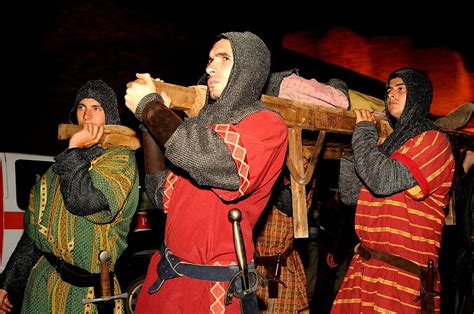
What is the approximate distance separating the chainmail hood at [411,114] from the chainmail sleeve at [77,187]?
2284mm

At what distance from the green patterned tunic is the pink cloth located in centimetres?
122

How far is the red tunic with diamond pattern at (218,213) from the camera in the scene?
2010mm

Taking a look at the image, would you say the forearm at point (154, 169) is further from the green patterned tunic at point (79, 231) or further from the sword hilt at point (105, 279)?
the sword hilt at point (105, 279)

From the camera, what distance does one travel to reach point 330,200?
9.52 metres

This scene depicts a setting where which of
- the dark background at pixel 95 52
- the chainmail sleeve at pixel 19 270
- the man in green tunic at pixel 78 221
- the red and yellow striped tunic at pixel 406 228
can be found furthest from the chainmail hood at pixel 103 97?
the dark background at pixel 95 52

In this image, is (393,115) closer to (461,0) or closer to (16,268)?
(16,268)

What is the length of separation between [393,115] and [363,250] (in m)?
1.19

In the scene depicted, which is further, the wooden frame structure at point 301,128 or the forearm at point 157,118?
the wooden frame structure at point 301,128

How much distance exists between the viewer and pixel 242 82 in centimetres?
Result: 223

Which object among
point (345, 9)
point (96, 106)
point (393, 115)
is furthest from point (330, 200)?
point (345, 9)

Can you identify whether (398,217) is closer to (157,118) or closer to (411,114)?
(411,114)

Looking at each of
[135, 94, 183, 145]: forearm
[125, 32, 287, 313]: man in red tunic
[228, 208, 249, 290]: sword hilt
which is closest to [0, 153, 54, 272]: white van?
[125, 32, 287, 313]: man in red tunic

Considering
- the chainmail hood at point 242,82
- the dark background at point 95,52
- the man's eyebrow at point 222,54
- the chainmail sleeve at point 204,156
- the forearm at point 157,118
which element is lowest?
the chainmail sleeve at point 204,156

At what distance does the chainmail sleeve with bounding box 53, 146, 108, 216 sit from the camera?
9.34 feet
